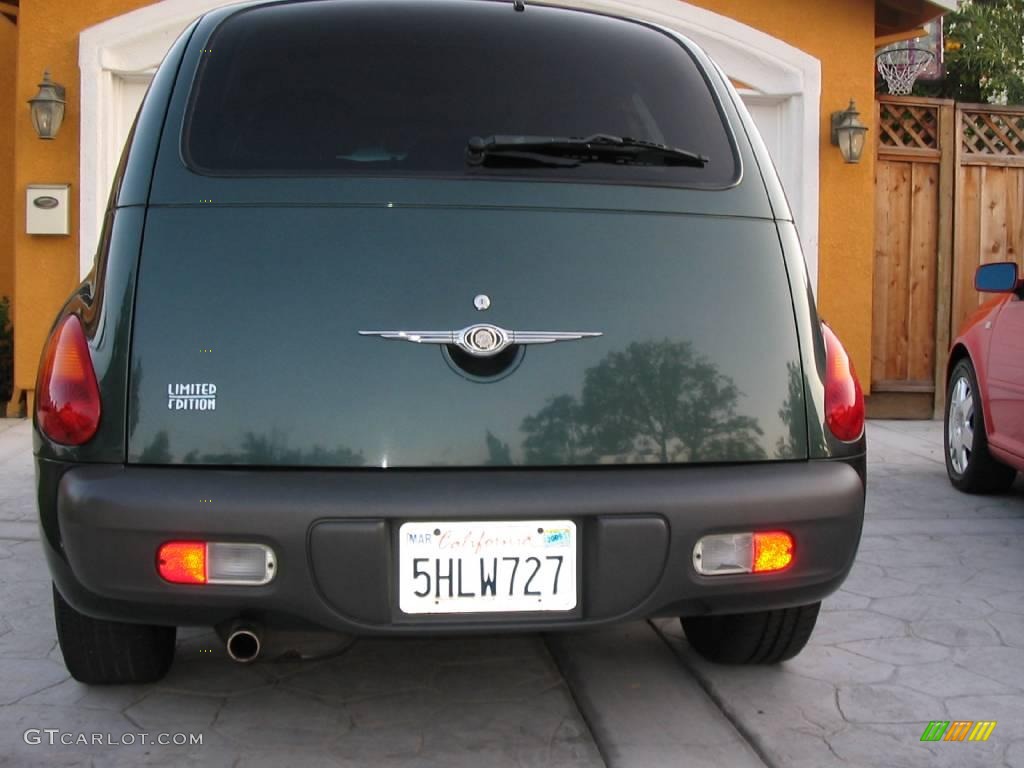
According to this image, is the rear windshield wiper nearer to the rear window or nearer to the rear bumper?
the rear window

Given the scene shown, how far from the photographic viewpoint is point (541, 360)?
85.0 inches

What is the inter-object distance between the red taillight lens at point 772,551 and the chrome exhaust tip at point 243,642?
0.99m

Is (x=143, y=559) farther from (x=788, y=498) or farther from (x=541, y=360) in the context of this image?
(x=788, y=498)

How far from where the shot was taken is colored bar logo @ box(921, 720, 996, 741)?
2.53 metres

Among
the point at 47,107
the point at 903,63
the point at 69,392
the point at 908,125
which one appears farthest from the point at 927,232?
the point at 69,392

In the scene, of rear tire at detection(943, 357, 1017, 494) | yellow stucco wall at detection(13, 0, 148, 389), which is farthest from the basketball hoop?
yellow stucco wall at detection(13, 0, 148, 389)

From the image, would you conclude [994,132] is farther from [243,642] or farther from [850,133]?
[243,642]

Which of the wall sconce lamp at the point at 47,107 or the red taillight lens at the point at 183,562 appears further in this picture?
the wall sconce lamp at the point at 47,107

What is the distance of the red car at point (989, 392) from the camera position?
4.87 metres

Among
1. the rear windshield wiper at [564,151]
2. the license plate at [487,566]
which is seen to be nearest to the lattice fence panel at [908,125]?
the rear windshield wiper at [564,151]

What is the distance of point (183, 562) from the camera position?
82.0 inches

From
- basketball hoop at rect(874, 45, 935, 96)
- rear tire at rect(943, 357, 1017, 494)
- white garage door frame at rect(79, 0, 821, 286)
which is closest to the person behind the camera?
rear tire at rect(943, 357, 1017, 494)

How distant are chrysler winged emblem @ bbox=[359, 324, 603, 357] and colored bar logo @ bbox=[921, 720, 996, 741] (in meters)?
1.32

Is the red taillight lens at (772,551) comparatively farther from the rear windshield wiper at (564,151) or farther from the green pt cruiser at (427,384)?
the rear windshield wiper at (564,151)
